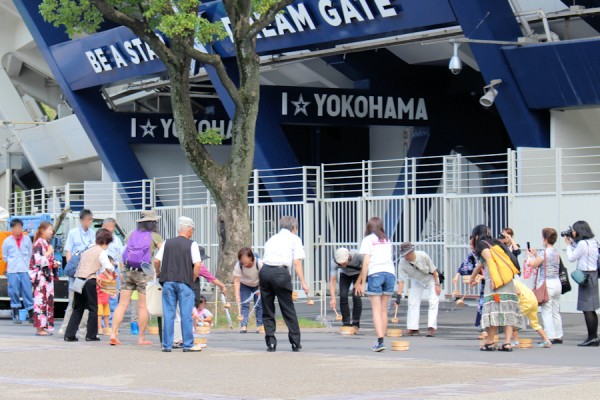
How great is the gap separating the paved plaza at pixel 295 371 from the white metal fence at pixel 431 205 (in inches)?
256

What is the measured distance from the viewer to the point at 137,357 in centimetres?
1540

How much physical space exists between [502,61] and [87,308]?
11.2 meters

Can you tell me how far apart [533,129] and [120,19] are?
9316 millimetres

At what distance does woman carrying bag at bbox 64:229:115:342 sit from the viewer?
18.3 m

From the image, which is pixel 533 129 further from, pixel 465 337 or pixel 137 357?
pixel 137 357

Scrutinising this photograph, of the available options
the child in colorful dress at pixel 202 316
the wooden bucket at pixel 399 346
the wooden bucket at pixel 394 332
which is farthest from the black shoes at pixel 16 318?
the wooden bucket at pixel 399 346

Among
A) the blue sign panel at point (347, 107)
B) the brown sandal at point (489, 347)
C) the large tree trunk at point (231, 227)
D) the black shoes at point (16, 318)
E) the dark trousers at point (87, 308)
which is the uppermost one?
the blue sign panel at point (347, 107)

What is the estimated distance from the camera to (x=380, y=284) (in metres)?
16.4

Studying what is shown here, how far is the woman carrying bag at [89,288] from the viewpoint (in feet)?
59.9

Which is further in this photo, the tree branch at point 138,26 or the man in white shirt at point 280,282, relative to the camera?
A: the tree branch at point 138,26

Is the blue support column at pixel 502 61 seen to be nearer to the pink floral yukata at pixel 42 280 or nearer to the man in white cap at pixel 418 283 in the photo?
the man in white cap at pixel 418 283

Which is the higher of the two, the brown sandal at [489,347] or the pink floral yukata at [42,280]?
the pink floral yukata at [42,280]

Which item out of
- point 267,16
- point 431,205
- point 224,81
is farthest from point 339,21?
point 267,16

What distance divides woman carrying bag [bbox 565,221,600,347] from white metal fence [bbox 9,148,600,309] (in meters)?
6.26
